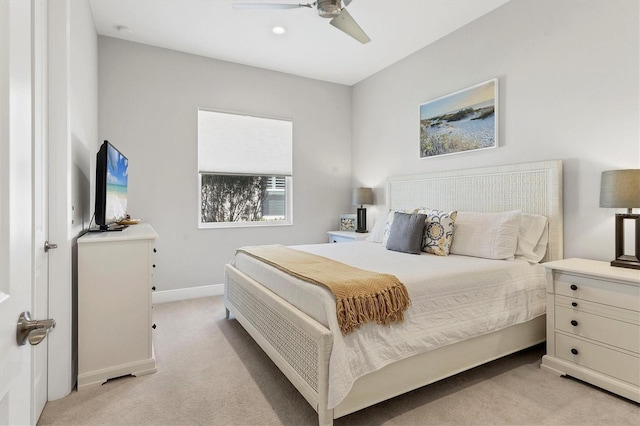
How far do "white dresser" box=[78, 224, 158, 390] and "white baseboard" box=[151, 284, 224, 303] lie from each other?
1.72m

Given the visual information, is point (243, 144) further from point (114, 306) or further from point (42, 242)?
point (42, 242)

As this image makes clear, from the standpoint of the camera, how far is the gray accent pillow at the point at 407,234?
2.93 m

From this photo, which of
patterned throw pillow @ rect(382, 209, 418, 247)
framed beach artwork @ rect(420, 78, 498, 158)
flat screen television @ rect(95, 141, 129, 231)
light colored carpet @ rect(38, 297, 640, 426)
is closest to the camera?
light colored carpet @ rect(38, 297, 640, 426)

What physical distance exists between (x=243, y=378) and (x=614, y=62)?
133 inches

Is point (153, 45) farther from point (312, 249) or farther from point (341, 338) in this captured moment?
point (341, 338)

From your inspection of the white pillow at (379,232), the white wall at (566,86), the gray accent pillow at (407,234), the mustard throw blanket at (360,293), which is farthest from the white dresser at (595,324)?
the white pillow at (379,232)

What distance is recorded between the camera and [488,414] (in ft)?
5.99

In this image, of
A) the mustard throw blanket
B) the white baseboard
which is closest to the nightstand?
the white baseboard

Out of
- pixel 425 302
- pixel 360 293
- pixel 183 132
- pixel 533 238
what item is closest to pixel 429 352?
pixel 425 302

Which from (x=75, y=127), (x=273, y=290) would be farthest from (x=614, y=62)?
(x=75, y=127)

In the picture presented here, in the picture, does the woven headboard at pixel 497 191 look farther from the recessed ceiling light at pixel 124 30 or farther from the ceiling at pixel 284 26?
the recessed ceiling light at pixel 124 30

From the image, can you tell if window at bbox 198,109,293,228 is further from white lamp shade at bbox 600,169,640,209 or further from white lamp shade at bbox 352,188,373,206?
white lamp shade at bbox 600,169,640,209

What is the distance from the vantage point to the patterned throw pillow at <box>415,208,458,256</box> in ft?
9.49

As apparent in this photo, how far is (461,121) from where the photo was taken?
348 cm
